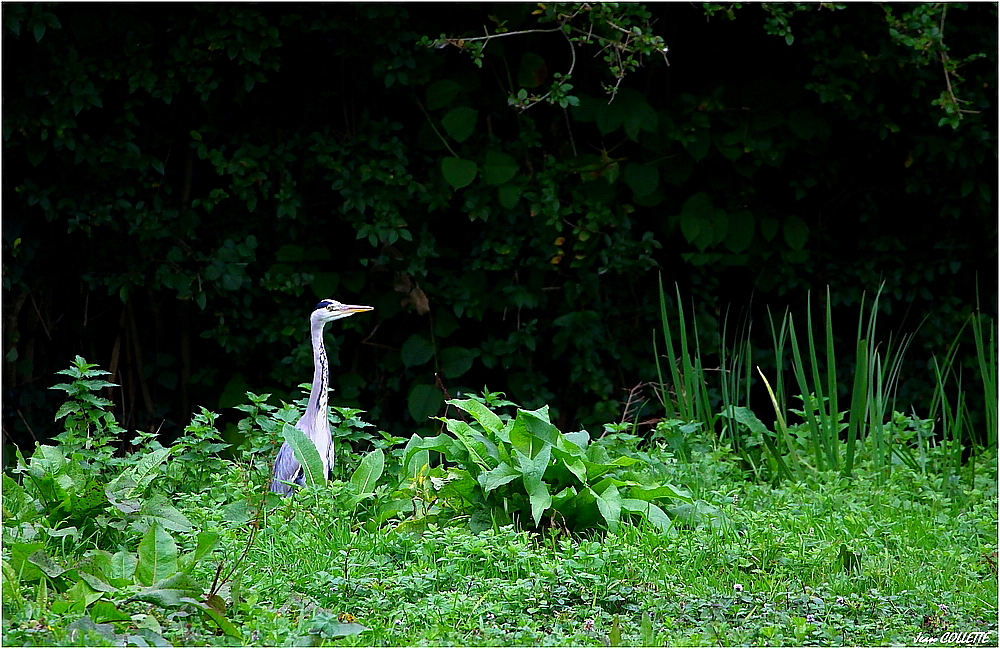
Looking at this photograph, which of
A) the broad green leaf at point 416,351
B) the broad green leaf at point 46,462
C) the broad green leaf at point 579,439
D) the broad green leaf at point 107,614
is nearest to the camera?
the broad green leaf at point 107,614

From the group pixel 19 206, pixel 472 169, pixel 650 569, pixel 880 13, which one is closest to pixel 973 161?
pixel 880 13

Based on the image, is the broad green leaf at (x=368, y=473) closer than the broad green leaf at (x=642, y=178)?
Yes

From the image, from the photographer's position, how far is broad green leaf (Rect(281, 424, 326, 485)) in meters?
3.26

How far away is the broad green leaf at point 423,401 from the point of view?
5137 millimetres

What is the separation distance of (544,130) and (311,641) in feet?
12.2

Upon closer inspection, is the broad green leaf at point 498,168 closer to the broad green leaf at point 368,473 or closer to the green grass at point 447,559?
the green grass at point 447,559

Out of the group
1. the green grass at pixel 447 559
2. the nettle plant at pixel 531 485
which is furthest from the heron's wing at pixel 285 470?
the nettle plant at pixel 531 485

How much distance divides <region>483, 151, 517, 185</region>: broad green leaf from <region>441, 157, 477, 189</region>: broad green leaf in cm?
9

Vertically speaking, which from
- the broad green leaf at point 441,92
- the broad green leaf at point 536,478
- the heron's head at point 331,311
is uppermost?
the broad green leaf at point 441,92

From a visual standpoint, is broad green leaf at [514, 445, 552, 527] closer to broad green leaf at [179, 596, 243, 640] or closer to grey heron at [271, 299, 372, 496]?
grey heron at [271, 299, 372, 496]

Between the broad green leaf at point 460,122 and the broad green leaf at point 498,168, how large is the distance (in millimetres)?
166

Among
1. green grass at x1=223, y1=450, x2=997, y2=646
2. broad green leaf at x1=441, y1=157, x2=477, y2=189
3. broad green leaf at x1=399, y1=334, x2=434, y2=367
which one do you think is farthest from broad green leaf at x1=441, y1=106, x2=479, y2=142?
green grass at x1=223, y1=450, x2=997, y2=646

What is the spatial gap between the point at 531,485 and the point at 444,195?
95.4 inches

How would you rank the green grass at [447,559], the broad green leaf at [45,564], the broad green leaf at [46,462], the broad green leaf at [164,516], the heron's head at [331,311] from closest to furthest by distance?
the green grass at [447,559] → the broad green leaf at [45,564] → the broad green leaf at [164,516] → the broad green leaf at [46,462] → the heron's head at [331,311]
